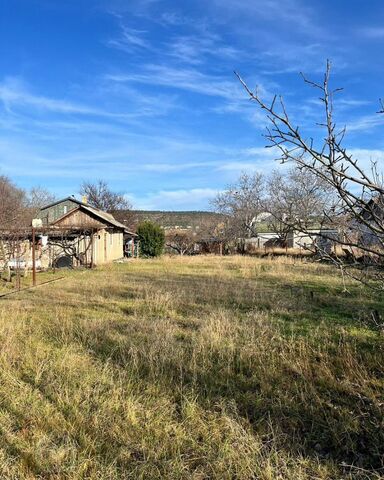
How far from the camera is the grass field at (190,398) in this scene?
11.5 ft

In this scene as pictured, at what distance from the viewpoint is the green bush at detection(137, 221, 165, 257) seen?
1511 inches

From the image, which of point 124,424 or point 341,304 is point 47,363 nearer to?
point 124,424

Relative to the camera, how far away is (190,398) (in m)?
4.67

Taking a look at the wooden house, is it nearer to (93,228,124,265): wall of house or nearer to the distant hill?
(93,228,124,265): wall of house

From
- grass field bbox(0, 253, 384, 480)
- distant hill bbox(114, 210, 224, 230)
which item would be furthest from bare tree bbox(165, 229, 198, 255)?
grass field bbox(0, 253, 384, 480)

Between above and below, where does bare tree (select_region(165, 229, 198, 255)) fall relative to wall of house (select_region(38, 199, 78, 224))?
below

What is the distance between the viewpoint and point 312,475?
3.38 metres

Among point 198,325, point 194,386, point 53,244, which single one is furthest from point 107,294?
point 53,244

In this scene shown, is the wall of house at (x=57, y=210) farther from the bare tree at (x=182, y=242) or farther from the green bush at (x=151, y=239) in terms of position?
the bare tree at (x=182, y=242)

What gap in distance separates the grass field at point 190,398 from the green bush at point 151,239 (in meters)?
29.4

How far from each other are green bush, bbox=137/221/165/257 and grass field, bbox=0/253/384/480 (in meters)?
29.4

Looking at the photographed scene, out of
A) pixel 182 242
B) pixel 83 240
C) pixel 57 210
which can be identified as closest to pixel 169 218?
pixel 182 242

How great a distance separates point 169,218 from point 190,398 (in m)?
62.8

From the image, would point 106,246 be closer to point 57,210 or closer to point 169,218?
point 57,210
